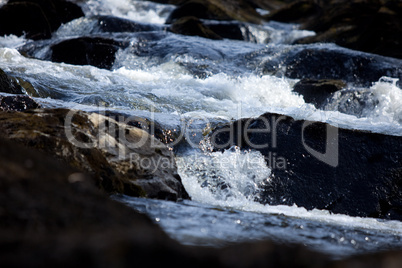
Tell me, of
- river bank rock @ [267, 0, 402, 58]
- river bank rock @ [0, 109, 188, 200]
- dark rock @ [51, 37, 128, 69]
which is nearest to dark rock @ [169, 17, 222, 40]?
dark rock @ [51, 37, 128, 69]

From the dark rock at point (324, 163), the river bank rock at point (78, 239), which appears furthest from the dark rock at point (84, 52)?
the river bank rock at point (78, 239)

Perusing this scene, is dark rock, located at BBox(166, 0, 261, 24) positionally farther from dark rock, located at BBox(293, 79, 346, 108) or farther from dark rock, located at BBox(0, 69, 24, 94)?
dark rock, located at BBox(0, 69, 24, 94)

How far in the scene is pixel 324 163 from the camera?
4.40 metres

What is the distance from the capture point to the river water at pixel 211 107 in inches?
104

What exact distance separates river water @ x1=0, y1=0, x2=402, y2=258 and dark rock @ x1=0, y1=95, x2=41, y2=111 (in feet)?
1.48

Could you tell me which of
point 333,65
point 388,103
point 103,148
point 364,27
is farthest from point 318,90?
point 103,148

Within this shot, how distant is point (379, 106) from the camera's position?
7.86 metres

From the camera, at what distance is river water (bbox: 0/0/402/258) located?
2.65m

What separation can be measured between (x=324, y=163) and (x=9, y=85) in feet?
13.0

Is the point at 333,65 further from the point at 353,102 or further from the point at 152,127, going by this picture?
the point at 152,127

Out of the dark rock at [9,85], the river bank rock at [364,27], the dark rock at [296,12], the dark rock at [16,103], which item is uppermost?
the dark rock at [296,12]

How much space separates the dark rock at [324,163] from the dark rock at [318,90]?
3.70 metres

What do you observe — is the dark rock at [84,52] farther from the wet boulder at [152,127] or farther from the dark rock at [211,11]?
the dark rock at [211,11]

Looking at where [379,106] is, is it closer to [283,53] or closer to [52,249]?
[283,53]
